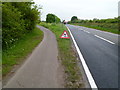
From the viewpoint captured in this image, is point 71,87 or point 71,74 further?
point 71,74

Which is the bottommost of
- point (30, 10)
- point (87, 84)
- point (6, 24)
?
point (87, 84)

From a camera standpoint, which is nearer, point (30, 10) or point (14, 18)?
point (14, 18)

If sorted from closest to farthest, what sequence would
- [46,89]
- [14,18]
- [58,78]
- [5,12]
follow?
[46,89], [58,78], [5,12], [14,18]

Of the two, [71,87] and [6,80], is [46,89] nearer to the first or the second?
[71,87]

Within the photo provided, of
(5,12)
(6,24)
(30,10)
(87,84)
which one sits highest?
(30,10)

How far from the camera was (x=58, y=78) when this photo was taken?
4504mm

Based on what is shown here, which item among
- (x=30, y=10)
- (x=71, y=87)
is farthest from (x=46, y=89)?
(x=30, y=10)

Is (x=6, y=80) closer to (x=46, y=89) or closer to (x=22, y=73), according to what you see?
(x=22, y=73)

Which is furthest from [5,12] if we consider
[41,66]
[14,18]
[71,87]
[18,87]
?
[71,87]

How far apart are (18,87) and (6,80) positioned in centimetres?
71

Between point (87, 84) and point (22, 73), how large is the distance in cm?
238

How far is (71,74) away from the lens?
15.8ft

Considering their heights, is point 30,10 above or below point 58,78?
above

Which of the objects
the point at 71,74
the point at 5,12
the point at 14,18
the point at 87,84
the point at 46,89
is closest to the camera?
the point at 46,89
